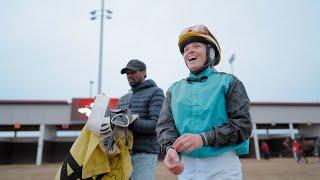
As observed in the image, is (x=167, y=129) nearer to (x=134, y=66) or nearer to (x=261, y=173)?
(x=134, y=66)

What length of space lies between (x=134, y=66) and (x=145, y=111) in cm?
57

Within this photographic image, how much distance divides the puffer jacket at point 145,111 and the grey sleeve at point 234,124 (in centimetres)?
143

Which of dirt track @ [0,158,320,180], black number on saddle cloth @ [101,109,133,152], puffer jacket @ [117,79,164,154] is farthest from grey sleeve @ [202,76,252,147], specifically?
dirt track @ [0,158,320,180]

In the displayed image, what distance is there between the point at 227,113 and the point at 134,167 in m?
1.59

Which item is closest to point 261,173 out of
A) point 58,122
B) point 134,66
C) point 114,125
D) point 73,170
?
point 134,66

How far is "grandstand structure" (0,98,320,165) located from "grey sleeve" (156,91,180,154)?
1696 cm

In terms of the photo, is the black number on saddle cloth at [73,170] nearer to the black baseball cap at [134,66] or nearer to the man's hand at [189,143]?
the black baseball cap at [134,66]

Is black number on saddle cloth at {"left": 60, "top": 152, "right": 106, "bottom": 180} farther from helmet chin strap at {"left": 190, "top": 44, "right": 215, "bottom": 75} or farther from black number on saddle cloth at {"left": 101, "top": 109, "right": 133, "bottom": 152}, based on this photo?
helmet chin strap at {"left": 190, "top": 44, "right": 215, "bottom": 75}

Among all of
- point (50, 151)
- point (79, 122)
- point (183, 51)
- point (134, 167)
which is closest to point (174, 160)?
point (183, 51)

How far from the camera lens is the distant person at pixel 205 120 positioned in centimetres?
162

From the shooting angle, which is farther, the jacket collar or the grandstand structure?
the grandstand structure

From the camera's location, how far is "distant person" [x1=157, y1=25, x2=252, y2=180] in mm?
1622

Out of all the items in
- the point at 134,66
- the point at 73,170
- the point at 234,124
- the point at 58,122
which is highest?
the point at 134,66

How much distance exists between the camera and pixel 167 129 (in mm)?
1935
